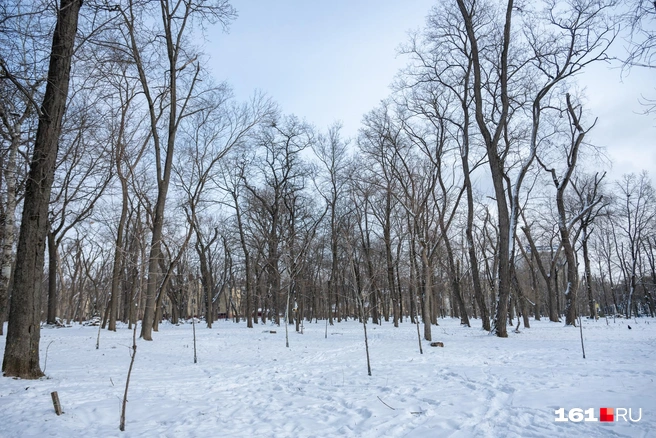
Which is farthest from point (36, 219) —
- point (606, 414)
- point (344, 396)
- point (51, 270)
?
point (51, 270)

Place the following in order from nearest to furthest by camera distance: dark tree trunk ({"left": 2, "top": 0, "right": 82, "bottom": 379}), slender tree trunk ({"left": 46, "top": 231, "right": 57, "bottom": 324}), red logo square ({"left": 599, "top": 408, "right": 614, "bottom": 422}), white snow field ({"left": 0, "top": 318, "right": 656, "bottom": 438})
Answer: red logo square ({"left": 599, "top": 408, "right": 614, "bottom": 422})
white snow field ({"left": 0, "top": 318, "right": 656, "bottom": 438})
dark tree trunk ({"left": 2, "top": 0, "right": 82, "bottom": 379})
slender tree trunk ({"left": 46, "top": 231, "right": 57, "bottom": 324})

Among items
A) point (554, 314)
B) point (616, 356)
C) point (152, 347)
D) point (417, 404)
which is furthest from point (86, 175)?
point (554, 314)

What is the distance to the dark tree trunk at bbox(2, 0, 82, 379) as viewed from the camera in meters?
6.18

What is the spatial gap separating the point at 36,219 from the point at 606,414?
8.82 meters

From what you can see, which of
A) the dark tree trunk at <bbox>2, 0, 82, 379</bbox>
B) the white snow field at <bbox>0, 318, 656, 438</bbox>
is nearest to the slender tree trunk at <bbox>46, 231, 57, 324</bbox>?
the white snow field at <bbox>0, 318, 656, 438</bbox>

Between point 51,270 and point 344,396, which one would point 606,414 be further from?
point 51,270

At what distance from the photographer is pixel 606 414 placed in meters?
4.19

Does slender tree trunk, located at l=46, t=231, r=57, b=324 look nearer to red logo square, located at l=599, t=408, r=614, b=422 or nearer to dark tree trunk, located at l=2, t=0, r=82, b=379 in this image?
dark tree trunk, located at l=2, t=0, r=82, b=379

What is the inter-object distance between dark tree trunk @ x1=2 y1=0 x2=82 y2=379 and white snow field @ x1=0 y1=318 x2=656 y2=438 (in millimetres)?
508

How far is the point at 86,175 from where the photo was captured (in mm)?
16297

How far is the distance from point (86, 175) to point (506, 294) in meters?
18.2

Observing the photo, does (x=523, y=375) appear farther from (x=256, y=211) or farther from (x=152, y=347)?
(x=256, y=211)

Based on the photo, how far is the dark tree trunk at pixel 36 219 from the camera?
618cm

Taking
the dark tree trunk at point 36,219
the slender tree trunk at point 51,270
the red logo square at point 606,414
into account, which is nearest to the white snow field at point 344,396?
the red logo square at point 606,414
